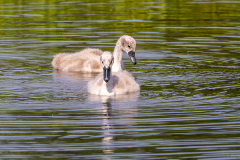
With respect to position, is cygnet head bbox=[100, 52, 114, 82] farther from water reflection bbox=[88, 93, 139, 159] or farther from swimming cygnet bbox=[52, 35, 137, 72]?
swimming cygnet bbox=[52, 35, 137, 72]

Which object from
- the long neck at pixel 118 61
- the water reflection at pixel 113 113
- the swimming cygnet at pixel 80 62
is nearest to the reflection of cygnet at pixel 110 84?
the water reflection at pixel 113 113

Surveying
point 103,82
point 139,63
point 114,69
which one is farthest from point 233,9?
point 103,82

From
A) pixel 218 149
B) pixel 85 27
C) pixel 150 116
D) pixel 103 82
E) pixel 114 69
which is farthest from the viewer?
pixel 85 27

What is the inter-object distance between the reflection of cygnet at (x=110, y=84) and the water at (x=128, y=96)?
0.25m

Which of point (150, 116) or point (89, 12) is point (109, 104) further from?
point (89, 12)

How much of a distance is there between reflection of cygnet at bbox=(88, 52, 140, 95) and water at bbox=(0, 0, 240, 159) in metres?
0.25

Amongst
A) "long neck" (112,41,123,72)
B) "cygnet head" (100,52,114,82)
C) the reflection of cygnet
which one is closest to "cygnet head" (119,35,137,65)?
"long neck" (112,41,123,72)

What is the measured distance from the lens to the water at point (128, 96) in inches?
322

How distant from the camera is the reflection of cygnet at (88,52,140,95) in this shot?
11.4 m

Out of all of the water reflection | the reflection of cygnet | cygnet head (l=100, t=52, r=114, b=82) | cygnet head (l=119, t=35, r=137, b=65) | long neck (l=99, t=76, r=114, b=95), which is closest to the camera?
the water reflection

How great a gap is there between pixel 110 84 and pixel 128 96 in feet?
1.44

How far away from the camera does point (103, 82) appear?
11.7m

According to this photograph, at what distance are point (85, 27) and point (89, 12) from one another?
170 inches

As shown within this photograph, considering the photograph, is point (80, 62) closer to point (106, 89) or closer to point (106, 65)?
point (106, 89)
